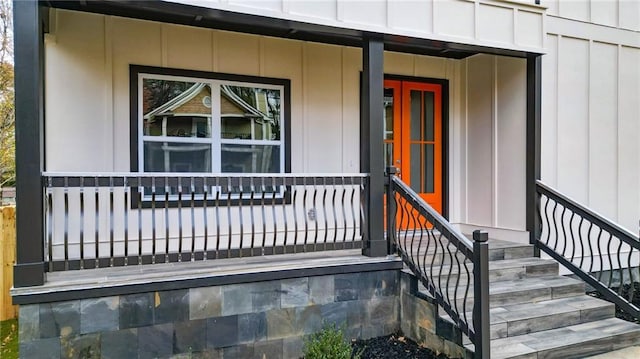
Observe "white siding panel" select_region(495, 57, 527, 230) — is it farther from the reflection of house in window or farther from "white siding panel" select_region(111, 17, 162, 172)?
"white siding panel" select_region(111, 17, 162, 172)

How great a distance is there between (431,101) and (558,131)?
5.33ft

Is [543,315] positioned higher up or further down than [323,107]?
further down

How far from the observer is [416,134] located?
5793 mm

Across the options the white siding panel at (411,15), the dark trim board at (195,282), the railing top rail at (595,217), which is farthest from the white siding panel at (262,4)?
the railing top rail at (595,217)

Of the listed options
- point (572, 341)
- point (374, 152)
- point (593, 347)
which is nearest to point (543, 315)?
point (572, 341)

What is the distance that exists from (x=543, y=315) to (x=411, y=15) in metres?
3.11

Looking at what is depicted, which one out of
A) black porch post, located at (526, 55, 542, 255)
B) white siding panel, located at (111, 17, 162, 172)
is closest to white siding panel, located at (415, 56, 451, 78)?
black porch post, located at (526, 55, 542, 255)

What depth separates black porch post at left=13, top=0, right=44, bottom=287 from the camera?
3.03 m

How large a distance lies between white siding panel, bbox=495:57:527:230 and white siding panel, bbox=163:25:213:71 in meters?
3.65

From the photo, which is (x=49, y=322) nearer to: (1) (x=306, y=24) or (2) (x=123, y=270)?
(2) (x=123, y=270)

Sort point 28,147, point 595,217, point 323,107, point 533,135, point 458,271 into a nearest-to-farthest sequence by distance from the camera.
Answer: point 28,147 → point 458,271 → point 595,217 → point 533,135 → point 323,107

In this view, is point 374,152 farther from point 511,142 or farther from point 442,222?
point 511,142

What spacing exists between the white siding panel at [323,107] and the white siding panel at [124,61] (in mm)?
1801

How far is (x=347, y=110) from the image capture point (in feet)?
17.5
